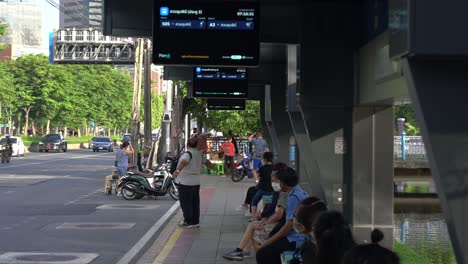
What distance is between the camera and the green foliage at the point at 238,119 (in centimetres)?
4019

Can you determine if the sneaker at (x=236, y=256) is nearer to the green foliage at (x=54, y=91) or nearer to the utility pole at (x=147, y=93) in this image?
the utility pole at (x=147, y=93)

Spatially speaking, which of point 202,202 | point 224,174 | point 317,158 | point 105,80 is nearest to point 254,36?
point 317,158

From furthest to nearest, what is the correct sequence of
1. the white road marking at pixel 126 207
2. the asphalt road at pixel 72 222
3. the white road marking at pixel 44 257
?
the white road marking at pixel 126 207, the asphalt road at pixel 72 222, the white road marking at pixel 44 257

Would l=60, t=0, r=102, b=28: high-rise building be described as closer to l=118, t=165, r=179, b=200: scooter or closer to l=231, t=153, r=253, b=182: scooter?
l=231, t=153, r=253, b=182: scooter

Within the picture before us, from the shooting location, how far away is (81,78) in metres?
91.5

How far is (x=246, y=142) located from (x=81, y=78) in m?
58.2

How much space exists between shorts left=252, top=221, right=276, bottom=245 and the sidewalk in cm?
97

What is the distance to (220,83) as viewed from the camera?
17.3m

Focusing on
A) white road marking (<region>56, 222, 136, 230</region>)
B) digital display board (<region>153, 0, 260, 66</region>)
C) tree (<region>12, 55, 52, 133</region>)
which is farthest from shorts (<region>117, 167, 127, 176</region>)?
tree (<region>12, 55, 52, 133</region>)

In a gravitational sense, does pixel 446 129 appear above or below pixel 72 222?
above

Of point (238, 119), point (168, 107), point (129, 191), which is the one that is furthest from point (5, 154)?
point (129, 191)

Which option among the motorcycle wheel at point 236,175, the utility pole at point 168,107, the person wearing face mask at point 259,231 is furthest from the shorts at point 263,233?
the utility pole at point 168,107

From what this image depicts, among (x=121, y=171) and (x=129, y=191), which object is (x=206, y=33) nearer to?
(x=129, y=191)

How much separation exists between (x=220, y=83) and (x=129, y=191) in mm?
5295
